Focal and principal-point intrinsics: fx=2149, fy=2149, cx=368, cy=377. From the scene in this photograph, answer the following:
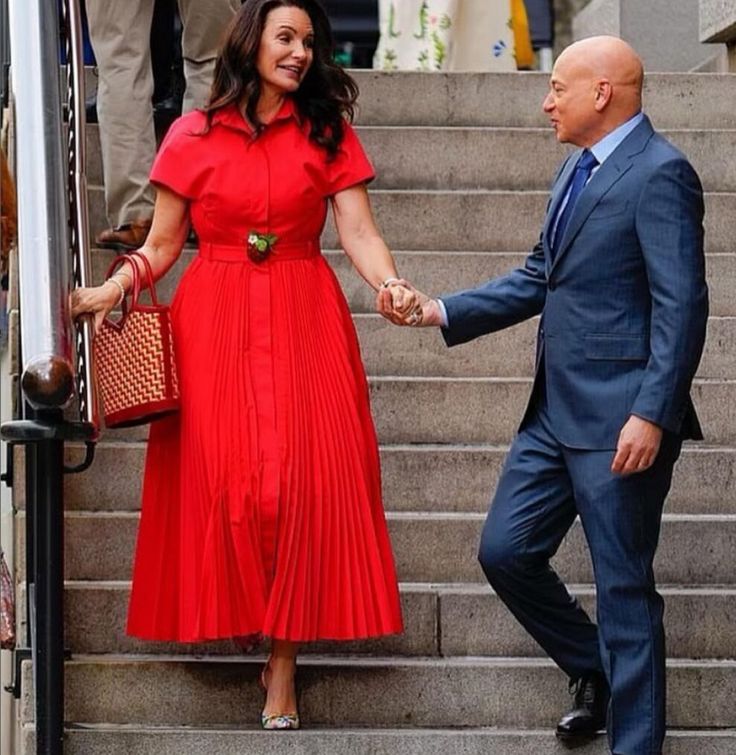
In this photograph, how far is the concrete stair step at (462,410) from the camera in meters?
7.27

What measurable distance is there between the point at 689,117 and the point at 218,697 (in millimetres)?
3886

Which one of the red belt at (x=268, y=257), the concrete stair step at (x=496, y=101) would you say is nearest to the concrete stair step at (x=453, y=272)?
the concrete stair step at (x=496, y=101)

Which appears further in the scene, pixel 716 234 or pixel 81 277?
pixel 716 234

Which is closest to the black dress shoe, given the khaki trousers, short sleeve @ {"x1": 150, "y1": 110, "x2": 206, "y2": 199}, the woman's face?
short sleeve @ {"x1": 150, "y1": 110, "x2": 206, "y2": 199}

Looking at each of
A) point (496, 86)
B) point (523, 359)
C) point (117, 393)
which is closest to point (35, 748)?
point (117, 393)

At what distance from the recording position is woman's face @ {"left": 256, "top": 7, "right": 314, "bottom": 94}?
5.98m

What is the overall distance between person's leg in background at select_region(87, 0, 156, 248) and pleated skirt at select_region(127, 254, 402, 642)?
1566 mm

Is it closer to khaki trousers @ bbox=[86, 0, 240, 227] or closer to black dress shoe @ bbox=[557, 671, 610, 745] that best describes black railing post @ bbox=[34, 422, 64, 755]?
black dress shoe @ bbox=[557, 671, 610, 745]

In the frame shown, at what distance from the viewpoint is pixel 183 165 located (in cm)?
600

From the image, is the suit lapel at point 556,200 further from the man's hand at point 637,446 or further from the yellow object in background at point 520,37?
the yellow object in background at point 520,37

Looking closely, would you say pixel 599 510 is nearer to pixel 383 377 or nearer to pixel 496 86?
pixel 383 377

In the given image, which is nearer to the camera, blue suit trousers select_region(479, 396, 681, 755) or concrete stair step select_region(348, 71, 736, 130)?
blue suit trousers select_region(479, 396, 681, 755)

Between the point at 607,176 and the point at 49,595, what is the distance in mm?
1832

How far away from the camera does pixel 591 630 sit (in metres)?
5.87
